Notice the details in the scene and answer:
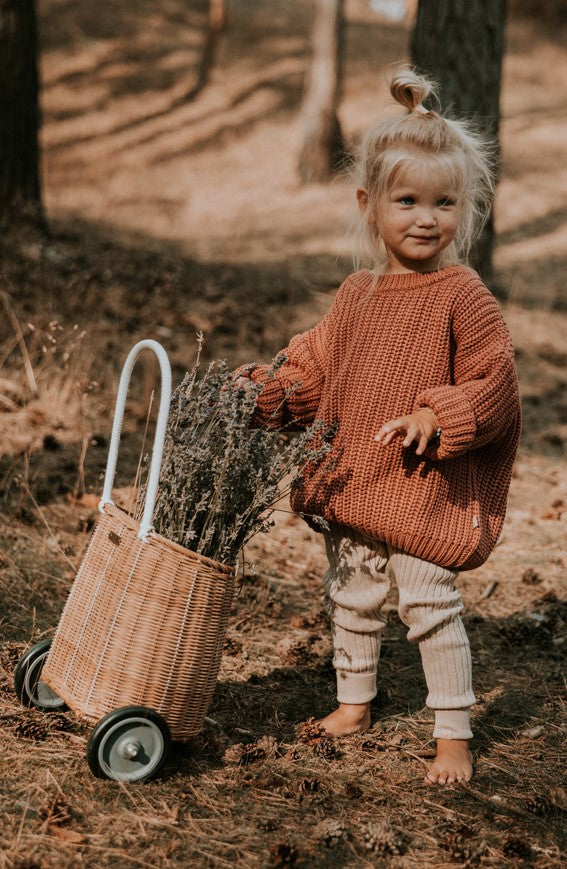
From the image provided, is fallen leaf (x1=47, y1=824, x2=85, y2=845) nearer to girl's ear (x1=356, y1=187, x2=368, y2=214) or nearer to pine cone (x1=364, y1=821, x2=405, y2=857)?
pine cone (x1=364, y1=821, x2=405, y2=857)

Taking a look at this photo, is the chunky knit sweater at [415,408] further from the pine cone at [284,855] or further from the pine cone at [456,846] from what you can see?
the pine cone at [284,855]

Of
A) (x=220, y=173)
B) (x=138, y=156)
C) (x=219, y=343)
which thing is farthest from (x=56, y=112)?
(x=219, y=343)

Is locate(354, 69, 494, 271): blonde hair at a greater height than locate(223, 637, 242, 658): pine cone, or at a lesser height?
greater

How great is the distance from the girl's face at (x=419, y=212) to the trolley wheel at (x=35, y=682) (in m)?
1.70

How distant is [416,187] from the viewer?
9.37 ft

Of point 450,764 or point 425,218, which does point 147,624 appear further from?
point 425,218

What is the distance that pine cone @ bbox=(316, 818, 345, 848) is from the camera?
2574mm

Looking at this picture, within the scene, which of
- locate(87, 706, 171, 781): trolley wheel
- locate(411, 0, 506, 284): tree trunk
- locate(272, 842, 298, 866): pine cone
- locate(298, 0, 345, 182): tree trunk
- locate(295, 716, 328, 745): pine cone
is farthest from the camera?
locate(298, 0, 345, 182): tree trunk

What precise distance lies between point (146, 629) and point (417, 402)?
1034mm

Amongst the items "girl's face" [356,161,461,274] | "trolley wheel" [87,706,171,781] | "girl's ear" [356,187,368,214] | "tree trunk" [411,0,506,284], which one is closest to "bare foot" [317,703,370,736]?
"trolley wheel" [87,706,171,781]

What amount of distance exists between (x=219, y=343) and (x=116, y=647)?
14.6 ft

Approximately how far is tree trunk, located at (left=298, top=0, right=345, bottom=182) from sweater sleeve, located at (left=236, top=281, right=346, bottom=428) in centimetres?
1120

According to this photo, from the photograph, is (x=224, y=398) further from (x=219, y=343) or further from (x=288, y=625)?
(x=219, y=343)

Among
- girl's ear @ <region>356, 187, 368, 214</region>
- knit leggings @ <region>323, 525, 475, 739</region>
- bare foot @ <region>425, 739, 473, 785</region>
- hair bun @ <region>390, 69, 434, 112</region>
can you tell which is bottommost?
bare foot @ <region>425, 739, 473, 785</region>
